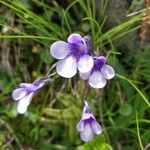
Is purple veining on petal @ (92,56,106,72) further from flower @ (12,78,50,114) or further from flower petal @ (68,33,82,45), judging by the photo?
flower @ (12,78,50,114)

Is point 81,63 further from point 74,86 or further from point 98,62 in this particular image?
point 74,86

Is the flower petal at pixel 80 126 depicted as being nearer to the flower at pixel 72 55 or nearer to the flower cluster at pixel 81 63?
the flower cluster at pixel 81 63

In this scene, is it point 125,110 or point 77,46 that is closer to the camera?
point 77,46

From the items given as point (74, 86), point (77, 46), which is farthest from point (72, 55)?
point (74, 86)

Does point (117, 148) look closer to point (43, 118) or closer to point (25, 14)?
point (43, 118)

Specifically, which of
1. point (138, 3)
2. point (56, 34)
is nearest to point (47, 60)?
point (56, 34)

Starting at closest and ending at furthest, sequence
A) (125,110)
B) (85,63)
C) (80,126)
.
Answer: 1. (85,63)
2. (80,126)
3. (125,110)
